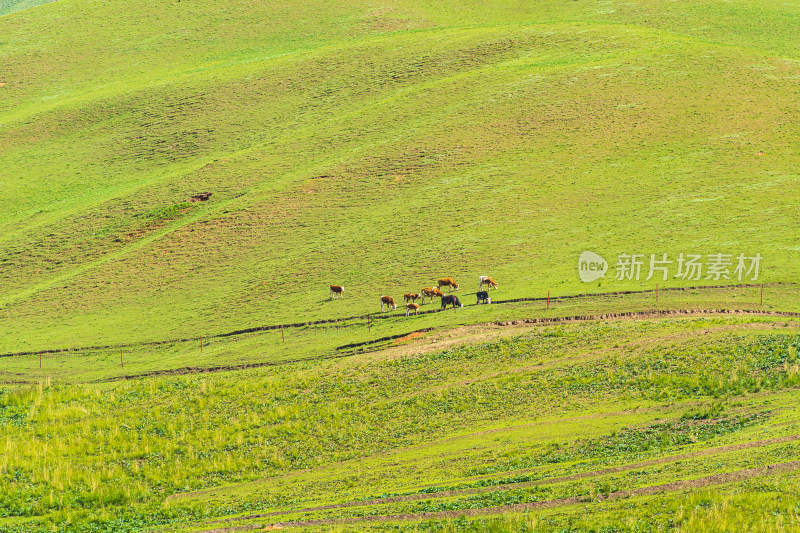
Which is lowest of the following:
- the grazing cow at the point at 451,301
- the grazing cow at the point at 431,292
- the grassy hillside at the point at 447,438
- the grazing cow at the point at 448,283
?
the grassy hillside at the point at 447,438

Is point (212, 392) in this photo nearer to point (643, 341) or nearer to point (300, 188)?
point (643, 341)

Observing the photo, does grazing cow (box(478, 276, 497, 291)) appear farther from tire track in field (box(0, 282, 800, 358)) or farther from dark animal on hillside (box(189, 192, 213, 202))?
dark animal on hillside (box(189, 192, 213, 202))

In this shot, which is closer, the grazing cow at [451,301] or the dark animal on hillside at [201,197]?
the grazing cow at [451,301]

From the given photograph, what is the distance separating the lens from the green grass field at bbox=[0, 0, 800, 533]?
2791cm

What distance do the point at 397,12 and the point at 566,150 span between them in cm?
6799

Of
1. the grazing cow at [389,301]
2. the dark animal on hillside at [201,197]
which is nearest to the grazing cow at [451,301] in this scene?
the grazing cow at [389,301]

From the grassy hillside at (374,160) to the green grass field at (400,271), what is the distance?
1.21ft

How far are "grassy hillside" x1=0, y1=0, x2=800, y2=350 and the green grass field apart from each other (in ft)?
1.21

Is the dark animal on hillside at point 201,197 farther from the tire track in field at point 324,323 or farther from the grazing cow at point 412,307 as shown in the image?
the grazing cow at point 412,307

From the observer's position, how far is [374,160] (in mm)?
82938

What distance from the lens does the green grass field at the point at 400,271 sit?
27.9 meters

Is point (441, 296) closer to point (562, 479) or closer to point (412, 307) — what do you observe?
point (412, 307)

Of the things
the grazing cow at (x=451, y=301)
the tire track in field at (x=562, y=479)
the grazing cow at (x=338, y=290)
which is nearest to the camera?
the tire track in field at (x=562, y=479)

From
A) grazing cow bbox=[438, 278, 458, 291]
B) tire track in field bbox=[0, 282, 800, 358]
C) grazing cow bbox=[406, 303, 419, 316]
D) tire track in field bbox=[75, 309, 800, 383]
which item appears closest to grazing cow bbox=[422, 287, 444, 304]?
grazing cow bbox=[406, 303, 419, 316]
